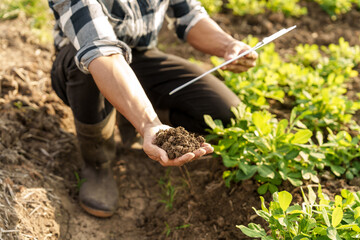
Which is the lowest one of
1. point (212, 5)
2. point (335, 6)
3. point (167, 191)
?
point (167, 191)

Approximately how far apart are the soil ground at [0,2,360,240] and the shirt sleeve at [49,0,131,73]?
0.86m

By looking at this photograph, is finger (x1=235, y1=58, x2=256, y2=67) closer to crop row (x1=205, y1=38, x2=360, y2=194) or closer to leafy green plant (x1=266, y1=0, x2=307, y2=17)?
crop row (x1=205, y1=38, x2=360, y2=194)

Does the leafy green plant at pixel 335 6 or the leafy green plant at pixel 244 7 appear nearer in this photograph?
the leafy green plant at pixel 244 7

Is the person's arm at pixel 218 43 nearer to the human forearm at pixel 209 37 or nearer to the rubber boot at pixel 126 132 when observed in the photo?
the human forearm at pixel 209 37

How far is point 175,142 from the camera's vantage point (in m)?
1.61

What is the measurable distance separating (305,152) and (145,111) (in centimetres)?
93

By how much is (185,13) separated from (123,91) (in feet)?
3.38

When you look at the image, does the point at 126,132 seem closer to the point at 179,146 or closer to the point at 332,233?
the point at 179,146

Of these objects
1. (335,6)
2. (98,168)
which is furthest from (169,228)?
(335,6)

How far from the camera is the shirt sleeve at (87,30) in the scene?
176cm

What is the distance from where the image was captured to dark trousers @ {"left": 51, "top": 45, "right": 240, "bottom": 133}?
2309 mm

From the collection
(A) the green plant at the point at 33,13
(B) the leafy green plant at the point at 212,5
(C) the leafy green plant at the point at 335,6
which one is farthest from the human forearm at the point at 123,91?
(C) the leafy green plant at the point at 335,6

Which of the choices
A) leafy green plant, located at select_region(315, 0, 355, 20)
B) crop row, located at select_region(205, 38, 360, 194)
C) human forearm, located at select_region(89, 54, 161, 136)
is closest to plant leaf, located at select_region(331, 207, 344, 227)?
crop row, located at select_region(205, 38, 360, 194)

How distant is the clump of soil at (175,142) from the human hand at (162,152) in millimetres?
22
